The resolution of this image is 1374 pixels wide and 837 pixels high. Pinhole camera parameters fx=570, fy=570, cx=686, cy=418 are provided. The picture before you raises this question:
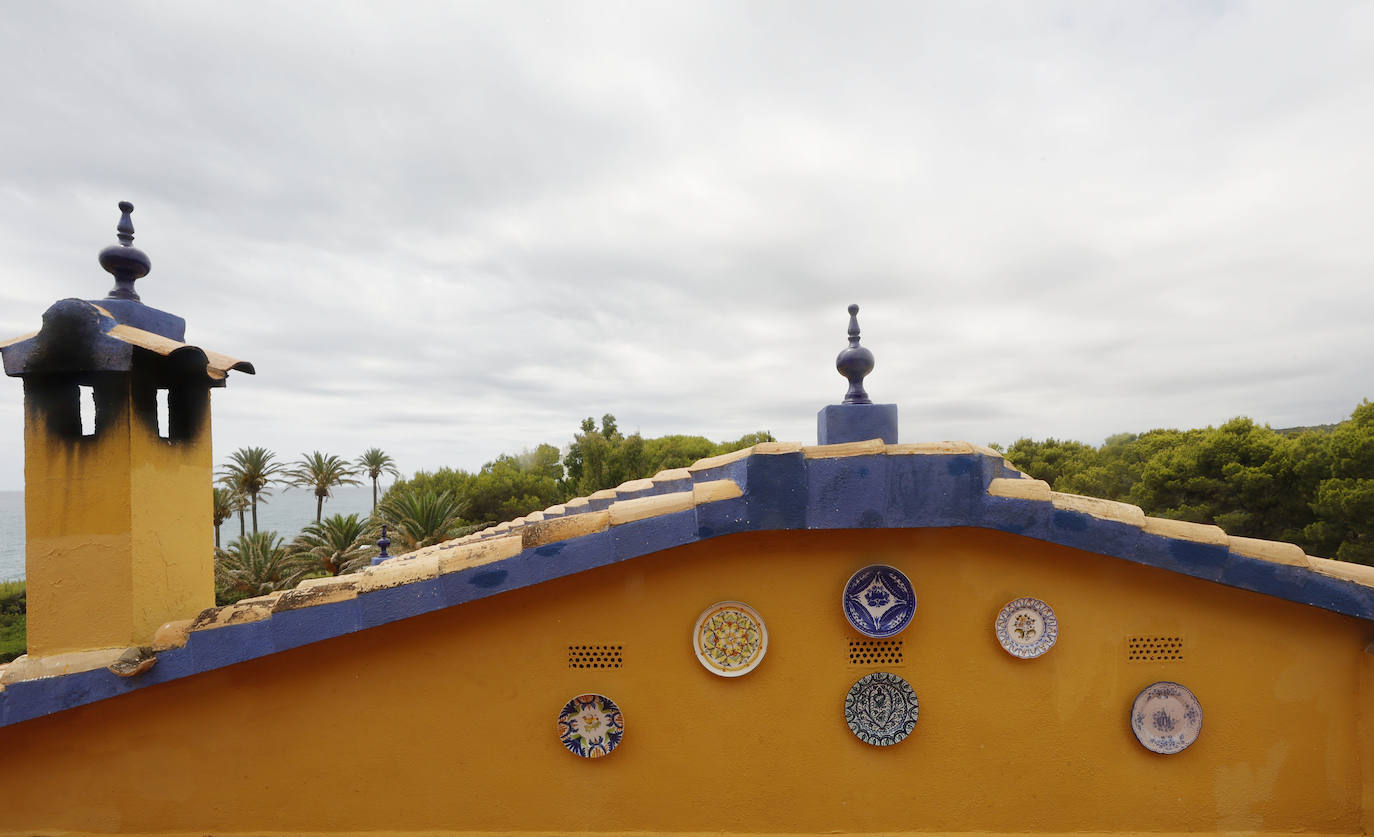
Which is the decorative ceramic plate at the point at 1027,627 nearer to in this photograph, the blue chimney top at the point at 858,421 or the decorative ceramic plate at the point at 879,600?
the decorative ceramic plate at the point at 879,600

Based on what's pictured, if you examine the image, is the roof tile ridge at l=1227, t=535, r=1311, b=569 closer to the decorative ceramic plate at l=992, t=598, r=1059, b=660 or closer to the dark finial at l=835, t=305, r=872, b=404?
the decorative ceramic plate at l=992, t=598, r=1059, b=660

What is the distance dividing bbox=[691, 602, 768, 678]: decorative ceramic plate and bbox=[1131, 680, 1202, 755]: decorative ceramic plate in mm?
2320

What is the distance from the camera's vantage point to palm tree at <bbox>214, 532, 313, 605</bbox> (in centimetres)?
1942

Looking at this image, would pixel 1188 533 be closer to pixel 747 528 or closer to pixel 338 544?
pixel 747 528

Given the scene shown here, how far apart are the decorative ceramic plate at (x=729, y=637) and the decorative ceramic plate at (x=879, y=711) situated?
63 centimetres

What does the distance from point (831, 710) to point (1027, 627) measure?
129 centimetres

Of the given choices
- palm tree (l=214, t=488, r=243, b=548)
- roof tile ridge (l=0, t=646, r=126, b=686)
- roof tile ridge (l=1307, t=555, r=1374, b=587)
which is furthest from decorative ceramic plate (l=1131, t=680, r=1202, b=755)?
→ palm tree (l=214, t=488, r=243, b=548)

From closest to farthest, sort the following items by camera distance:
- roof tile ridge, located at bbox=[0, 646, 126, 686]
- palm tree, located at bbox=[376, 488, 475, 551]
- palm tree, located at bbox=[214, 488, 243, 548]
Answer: roof tile ridge, located at bbox=[0, 646, 126, 686] < palm tree, located at bbox=[376, 488, 475, 551] < palm tree, located at bbox=[214, 488, 243, 548]

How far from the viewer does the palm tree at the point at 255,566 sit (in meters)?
19.4

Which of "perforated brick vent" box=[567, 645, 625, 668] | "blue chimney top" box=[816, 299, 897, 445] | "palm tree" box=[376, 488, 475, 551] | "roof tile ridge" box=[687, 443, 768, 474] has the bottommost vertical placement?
"palm tree" box=[376, 488, 475, 551]

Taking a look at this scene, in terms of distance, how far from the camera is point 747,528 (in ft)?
10.4

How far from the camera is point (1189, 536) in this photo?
10.8ft

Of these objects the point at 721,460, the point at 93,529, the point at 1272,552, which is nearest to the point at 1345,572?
the point at 1272,552

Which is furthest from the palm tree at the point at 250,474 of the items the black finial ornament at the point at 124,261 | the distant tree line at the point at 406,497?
the black finial ornament at the point at 124,261
